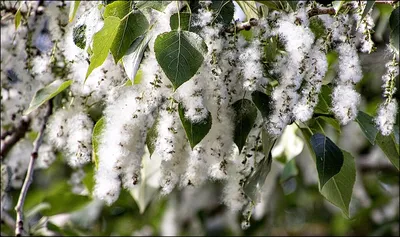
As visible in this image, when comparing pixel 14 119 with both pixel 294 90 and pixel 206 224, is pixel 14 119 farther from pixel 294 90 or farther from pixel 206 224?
pixel 206 224

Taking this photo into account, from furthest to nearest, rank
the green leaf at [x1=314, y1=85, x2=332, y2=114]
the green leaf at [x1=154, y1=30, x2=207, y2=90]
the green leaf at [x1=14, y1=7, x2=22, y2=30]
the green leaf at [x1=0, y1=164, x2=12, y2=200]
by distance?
1. the green leaf at [x1=0, y1=164, x2=12, y2=200]
2. the green leaf at [x1=14, y1=7, x2=22, y2=30]
3. the green leaf at [x1=314, y1=85, x2=332, y2=114]
4. the green leaf at [x1=154, y1=30, x2=207, y2=90]

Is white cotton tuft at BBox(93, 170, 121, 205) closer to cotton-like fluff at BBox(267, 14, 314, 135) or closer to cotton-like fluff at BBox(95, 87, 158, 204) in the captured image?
cotton-like fluff at BBox(95, 87, 158, 204)

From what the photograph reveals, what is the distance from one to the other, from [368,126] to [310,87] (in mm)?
134

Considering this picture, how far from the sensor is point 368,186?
220 cm

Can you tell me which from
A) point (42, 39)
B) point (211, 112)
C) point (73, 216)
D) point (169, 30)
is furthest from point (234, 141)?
point (73, 216)

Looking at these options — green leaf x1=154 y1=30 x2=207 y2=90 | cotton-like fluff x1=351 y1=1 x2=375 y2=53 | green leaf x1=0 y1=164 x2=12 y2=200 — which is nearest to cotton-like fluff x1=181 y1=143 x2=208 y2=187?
green leaf x1=154 y1=30 x2=207 y2=90

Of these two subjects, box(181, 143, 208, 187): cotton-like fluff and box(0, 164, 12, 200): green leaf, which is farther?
box(0, 164, 12, 200): green leaf

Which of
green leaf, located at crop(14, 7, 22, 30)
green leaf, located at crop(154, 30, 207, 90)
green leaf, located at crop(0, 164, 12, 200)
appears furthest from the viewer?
green leaf, located at crop(0, 164, 12, 200)

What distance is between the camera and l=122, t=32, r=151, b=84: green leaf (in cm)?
75

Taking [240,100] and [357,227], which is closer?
[240,100]

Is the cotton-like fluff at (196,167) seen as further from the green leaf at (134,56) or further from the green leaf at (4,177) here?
the green leaf at (4,177)

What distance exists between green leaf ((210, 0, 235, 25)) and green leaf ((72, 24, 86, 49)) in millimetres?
148

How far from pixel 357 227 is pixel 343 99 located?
1.52 meters

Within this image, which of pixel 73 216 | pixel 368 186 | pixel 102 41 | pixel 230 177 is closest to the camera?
pixel 102 41
